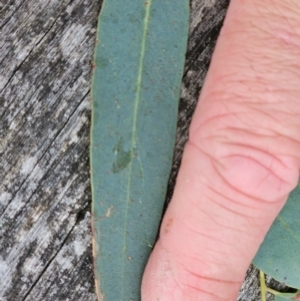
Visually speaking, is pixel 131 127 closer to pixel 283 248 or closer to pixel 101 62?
pixel 101 62

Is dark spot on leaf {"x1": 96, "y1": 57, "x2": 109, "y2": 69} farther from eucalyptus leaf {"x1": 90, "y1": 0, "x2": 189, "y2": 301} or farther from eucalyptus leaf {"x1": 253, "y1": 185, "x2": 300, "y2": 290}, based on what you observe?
eucalyptus leaf {"x1": 253, "y1": 185, "x2": 300, "y2": 290}

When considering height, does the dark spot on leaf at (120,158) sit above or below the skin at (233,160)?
above

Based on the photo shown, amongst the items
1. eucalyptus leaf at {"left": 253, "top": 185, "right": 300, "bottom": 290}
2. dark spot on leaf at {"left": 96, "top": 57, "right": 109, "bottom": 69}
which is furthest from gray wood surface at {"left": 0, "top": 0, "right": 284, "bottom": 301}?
eucalyptus leaf at {"left": 253, "top": 185, "right": 300, "bottom": 290}

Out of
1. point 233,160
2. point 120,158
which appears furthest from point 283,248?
point 120,158

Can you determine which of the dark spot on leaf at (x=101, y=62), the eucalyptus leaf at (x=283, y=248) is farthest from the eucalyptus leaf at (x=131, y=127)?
the eucalyptus leaf at (x=283, y=248)

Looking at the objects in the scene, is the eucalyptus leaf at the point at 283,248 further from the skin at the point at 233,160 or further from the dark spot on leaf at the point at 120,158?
the dark spot on leaf at the point at 120,158

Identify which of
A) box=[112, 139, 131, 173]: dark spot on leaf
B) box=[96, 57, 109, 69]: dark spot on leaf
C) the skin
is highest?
box=[96, 57, 109, 69]: dark spot on leaf

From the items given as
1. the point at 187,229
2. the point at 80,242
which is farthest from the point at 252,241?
the point at 80,242
